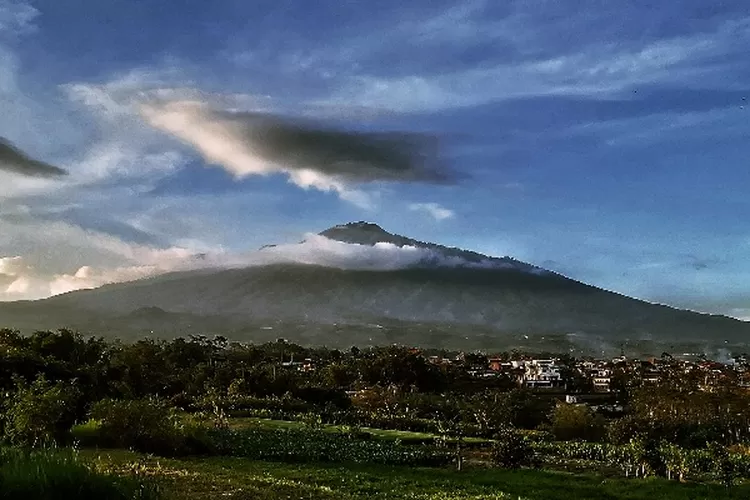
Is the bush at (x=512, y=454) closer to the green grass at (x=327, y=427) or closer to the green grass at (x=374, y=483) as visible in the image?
the green grass at (x=374, y=483)

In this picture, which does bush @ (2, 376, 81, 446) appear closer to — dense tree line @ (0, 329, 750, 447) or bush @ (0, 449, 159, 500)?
dense tree line @ (0, 329, 750, 447)

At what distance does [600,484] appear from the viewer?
75.4 ft

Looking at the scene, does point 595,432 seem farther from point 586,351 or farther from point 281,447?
point 586,351

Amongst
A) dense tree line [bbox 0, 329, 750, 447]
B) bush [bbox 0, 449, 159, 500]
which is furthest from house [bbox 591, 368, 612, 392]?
bush [bbox 0, 449, 159, 500]

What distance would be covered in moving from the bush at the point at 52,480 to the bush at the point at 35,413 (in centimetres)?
1245

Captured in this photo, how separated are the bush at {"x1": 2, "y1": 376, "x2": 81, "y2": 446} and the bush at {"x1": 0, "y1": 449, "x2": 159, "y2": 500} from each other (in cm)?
1245

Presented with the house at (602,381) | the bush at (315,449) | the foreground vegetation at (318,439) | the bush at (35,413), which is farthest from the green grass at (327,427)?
the house at (602,381)

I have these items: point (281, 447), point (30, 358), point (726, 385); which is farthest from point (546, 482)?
point (726, 385)

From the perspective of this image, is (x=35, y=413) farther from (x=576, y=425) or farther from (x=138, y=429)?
(x=576, y=425)

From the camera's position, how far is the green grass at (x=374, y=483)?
50.9 ft

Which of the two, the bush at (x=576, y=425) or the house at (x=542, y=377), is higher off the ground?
the house at (x=542, y=377)

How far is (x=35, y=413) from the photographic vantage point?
2081cm

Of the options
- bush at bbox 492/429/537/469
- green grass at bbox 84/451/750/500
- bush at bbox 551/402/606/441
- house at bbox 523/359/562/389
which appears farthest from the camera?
house at bbox 523/359/562/389

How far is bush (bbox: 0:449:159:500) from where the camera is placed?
8055 millimetres
